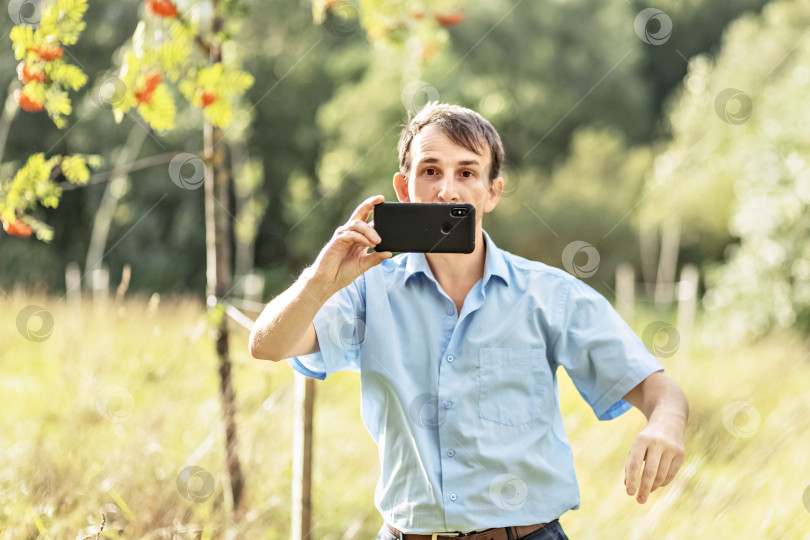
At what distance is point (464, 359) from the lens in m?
1.96

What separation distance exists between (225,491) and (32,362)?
320cm

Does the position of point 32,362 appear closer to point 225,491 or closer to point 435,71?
point 225,491

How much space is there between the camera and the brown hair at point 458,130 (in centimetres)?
203

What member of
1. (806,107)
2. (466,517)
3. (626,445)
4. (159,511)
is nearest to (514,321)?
(466,517)

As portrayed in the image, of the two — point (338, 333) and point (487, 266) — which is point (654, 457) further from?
point (338, 333)

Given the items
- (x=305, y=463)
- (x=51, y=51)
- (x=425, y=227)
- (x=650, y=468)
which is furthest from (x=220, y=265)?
(x=650, y=468)

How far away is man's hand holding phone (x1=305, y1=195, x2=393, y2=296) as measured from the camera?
5.69 feet

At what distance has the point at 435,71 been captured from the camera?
52.4 feet

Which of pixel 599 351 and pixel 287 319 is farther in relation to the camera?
pixel 599 351

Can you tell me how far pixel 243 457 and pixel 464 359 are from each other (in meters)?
1.98

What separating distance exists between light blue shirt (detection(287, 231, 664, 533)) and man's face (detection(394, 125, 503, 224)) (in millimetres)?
167

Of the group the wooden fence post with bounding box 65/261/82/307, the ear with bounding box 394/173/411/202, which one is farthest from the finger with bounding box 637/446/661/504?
the wooden fence post with bounding box 65/261/82/307

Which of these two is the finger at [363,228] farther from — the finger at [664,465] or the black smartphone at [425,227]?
the finger at [664,465]

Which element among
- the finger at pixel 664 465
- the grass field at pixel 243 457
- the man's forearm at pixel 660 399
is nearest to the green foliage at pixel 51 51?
the grass field at pixel 243 457
